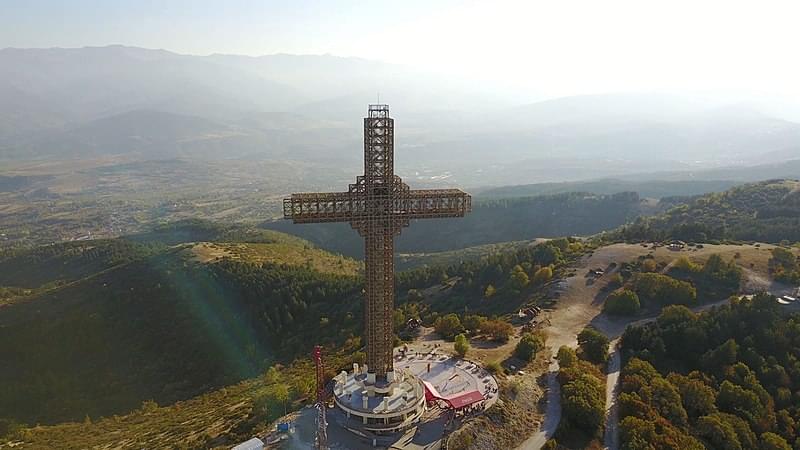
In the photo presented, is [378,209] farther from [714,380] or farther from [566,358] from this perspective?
→ [714,380]

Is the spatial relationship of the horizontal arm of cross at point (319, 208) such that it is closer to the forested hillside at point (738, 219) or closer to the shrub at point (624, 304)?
the shrub at point (624, 304)

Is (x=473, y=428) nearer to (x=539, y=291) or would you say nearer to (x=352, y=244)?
(x=539, y=291)

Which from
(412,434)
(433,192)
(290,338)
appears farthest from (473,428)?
(290,338)

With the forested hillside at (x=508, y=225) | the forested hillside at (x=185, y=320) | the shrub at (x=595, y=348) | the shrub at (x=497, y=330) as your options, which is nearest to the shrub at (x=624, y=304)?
the forested hillside at (x=185, y=320)

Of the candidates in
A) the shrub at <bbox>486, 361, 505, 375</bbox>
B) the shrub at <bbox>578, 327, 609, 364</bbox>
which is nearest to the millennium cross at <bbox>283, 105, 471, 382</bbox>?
the shrub at <bbox>486, 361, 505, 375</bbox>

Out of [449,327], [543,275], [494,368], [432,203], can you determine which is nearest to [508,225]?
[543,275]

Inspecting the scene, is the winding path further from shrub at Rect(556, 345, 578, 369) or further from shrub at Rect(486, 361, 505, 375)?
shrub at Rect(486, 361, 505, 375)

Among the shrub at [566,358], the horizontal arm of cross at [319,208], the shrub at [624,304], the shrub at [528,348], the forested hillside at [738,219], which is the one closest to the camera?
the horizontal arm of cross at [319,208]
